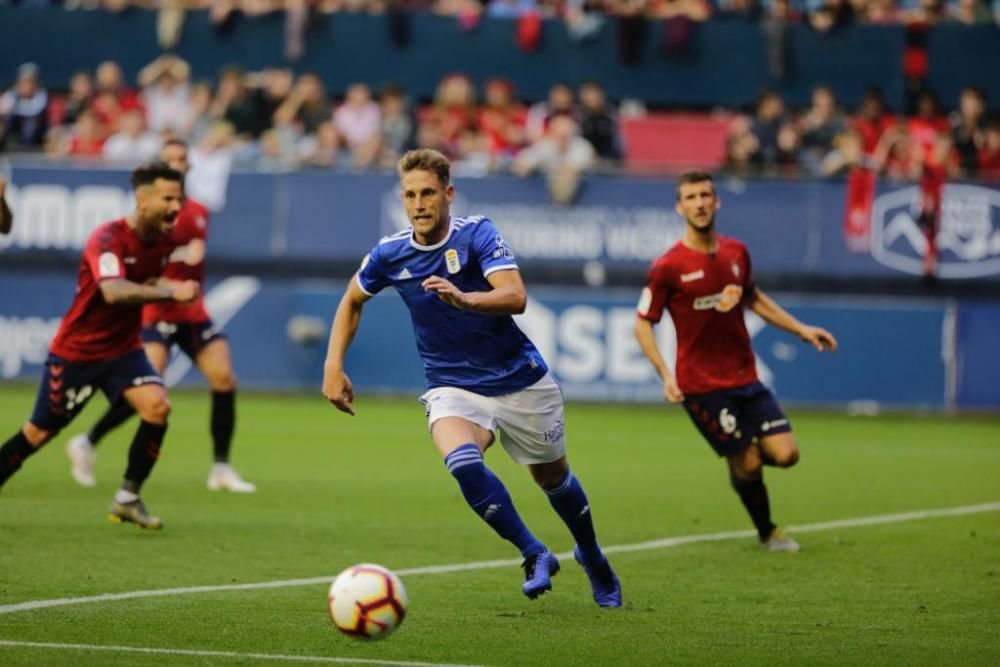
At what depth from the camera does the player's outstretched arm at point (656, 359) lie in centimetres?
1087

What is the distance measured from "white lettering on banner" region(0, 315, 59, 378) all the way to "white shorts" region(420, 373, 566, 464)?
14.9 m

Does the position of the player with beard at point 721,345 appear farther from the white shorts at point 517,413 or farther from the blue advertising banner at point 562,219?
the blue advertising banner at point 562,219

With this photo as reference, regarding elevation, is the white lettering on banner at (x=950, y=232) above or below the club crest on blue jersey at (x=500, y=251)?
below

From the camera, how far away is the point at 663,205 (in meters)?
22.9

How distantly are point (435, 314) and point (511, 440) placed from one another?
0.71 meters

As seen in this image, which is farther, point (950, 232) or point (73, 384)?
point (950, 232)

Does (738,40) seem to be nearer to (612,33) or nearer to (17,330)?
(612,33)

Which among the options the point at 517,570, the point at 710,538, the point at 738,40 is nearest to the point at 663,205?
the point at 738,40

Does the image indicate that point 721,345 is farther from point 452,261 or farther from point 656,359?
point 452,261

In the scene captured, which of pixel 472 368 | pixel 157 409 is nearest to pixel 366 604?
pixel 472 368

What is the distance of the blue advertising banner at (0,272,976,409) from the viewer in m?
21.9

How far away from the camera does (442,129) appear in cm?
2405

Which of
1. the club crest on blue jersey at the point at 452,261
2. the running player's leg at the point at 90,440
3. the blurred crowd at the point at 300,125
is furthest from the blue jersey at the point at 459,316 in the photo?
the blurred crowd at the point at 300,125

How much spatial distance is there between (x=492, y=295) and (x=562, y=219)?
14.8 metres
